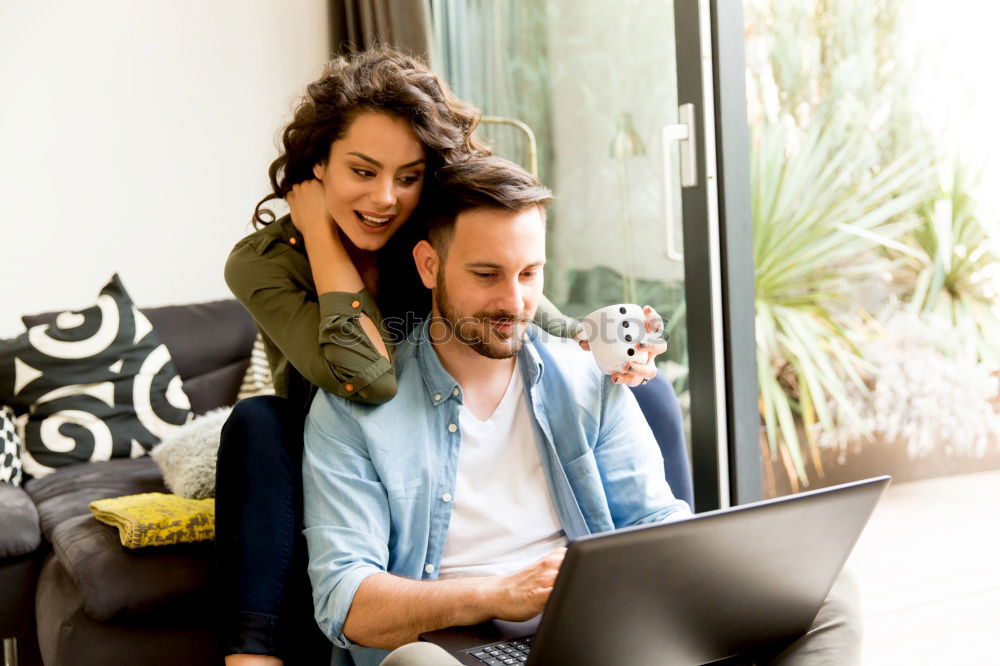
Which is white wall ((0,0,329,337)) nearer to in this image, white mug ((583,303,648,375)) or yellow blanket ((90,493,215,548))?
yellow blanket ((90,493,215,548))

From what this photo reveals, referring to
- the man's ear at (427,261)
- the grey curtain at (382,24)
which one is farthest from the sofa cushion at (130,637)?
the grey curtain at (382,24)

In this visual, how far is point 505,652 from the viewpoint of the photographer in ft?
3.71

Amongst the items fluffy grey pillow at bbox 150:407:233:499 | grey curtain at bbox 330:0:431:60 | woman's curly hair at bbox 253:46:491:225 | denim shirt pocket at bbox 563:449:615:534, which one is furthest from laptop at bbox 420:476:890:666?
grey curtain at bbox 330:0:431:60

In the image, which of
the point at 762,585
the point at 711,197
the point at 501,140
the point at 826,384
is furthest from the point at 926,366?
the point at 762,585

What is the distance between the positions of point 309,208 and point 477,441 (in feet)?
1.73

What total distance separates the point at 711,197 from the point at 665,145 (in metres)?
0.16

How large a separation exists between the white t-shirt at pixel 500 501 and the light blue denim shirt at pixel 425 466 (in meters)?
0.02

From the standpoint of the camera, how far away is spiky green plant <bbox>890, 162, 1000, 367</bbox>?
2773mm

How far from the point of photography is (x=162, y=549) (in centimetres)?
192

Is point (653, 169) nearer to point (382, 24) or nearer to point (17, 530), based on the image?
point (382, 24)

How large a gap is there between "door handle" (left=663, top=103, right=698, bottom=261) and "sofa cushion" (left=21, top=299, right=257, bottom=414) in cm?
160

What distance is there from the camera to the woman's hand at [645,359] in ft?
4.85

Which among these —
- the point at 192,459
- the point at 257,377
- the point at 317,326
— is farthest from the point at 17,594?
the point at 317,326

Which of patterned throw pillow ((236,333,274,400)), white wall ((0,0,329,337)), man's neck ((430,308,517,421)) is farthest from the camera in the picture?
white wall ((0,0,329,337))
